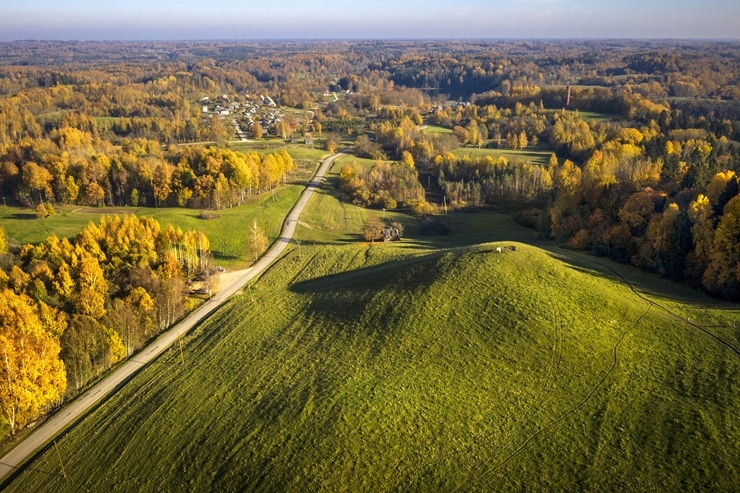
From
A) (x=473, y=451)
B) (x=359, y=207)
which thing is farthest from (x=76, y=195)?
(x=473, y=451)

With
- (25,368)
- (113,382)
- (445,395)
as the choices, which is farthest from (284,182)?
(445,395)

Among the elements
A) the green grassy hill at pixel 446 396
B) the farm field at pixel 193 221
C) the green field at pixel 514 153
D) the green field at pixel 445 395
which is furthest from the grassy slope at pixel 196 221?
the green field at pixel 514 153

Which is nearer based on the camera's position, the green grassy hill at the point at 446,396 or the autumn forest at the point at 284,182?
the green grassy hill at the point at 446,396

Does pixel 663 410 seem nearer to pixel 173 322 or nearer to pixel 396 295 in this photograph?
pixel 396 295

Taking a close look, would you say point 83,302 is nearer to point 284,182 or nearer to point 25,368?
point 25,368

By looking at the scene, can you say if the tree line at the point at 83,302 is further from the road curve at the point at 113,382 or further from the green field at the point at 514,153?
the green field at the point at 514,153

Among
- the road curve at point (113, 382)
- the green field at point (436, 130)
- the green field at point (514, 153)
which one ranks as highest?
the green field at point (436, 130)

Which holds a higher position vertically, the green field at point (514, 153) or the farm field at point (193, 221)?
the green field at point (514, 153)
